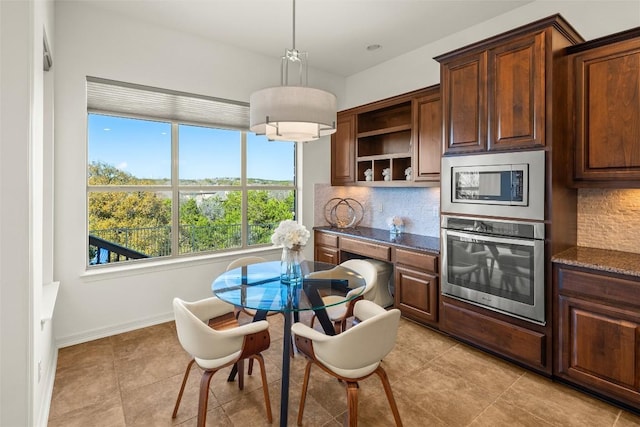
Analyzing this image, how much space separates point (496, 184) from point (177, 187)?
321 centimetres

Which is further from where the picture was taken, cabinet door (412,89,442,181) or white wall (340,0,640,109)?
cabinet door (412,89,442,181)

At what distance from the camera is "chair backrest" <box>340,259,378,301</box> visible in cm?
251

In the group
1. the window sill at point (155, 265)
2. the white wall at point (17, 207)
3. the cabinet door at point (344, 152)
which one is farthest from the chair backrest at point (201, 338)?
the cabinet door at point (344, 152)

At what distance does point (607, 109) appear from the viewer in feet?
7.64

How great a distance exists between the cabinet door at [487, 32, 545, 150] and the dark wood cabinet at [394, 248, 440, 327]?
1257 mm

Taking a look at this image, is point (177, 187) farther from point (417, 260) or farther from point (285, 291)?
point (417, 260)

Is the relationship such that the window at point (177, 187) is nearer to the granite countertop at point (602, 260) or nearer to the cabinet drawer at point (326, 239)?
the cabinet drawer at point (326, 239)

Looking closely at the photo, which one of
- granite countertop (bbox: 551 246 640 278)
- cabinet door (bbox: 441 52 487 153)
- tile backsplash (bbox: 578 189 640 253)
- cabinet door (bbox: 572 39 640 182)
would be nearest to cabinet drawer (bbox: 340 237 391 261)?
cabinet door (bbox: 441 52 487 153)

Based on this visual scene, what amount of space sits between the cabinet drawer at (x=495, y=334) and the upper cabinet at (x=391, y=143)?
1.35 metres

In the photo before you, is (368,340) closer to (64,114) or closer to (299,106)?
(299,106)

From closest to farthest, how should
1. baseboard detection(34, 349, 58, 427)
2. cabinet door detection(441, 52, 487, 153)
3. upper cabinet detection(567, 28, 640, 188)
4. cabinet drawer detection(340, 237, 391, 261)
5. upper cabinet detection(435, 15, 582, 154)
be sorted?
baseboard detection(34, 349, 58, 427) → upper cabinet detection(567, 28, 640, 188) → upper cabinet detection(435, 15, 582, 154) → cabinet door detection(441, 52, 487, 153) → cabinet drawer detection(340, 237, 391, 261)

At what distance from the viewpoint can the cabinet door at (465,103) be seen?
2717mm

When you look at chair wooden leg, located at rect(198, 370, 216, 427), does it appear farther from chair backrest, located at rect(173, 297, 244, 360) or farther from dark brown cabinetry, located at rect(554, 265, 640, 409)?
dark brown cabinetry, located at rect(554, 265, 640, 409)

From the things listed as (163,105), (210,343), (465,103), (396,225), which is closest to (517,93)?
(465,103)
